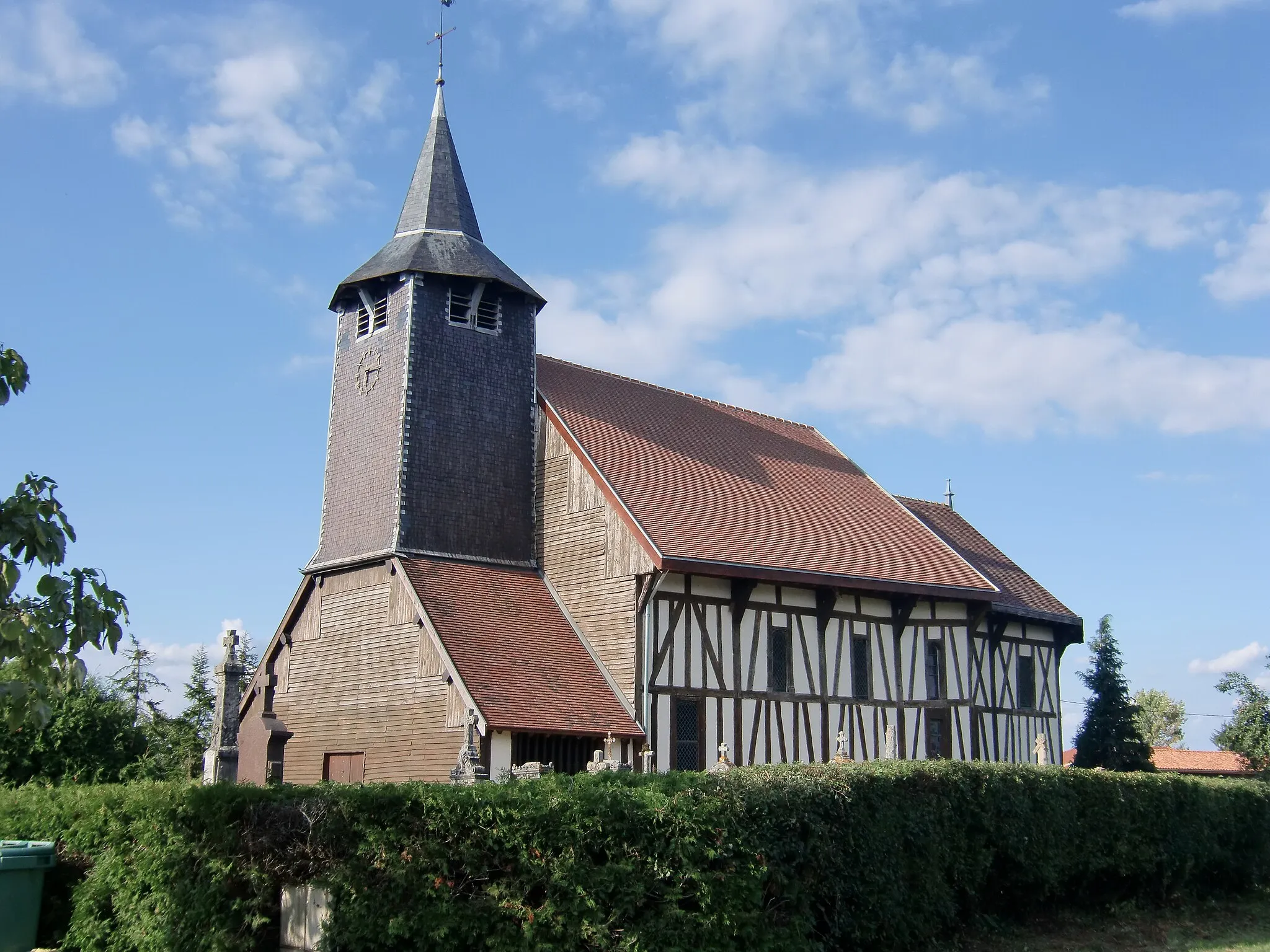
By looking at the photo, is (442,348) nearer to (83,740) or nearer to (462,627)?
(462,627)

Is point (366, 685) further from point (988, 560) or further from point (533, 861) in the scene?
point (988, 560)

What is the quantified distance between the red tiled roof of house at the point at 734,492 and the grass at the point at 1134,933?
764cm

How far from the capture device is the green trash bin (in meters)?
10.8

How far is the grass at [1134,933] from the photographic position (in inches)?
472

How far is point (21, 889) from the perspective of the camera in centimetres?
1088

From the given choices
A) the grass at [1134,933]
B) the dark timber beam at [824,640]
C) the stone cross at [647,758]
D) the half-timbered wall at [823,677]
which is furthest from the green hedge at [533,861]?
the dark timber beam at [824,640]

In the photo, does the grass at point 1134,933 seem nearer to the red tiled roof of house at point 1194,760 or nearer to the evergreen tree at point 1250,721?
the evergreen tree at point 1250,721

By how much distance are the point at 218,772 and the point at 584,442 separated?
8.08 metres

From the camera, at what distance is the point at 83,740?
1736cm

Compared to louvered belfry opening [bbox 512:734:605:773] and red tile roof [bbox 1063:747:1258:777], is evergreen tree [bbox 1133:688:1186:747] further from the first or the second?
louvered belfry opening [bbox 512:734:605:773]

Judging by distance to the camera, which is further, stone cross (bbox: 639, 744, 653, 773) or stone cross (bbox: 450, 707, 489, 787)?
stone cross (bbox: 639, 744, 653, 773)

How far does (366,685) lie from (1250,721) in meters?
23.5

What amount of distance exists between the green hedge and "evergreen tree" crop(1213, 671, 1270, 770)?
23.0 m

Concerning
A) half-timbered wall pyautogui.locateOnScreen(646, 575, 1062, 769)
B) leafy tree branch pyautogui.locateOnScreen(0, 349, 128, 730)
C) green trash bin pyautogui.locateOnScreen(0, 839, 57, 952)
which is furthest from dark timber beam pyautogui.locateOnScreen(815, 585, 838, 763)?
leafy tree branch pyautogui.locateOnScreen(0, 349, 128, 730)
